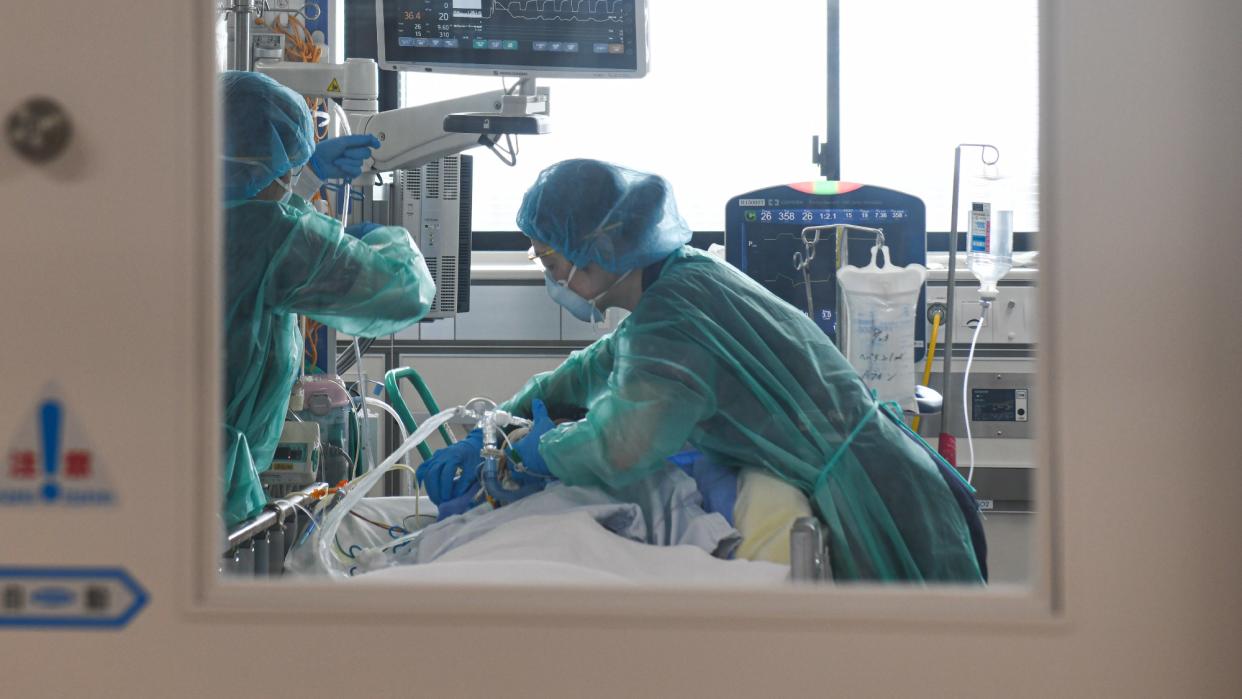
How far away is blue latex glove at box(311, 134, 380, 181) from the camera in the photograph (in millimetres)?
Result: 2262

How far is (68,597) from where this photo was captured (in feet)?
2.24

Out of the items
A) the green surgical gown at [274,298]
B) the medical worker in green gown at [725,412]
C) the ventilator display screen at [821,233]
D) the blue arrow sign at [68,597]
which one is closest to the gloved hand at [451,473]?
the medical worker in green gown at [725,412]

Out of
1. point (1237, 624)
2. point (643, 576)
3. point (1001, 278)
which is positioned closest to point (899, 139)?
point (1001, 278)

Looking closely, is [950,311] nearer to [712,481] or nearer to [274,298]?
[712,481]

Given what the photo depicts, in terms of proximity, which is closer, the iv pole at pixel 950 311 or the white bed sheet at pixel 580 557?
the white bed sheet at pixel 580 557

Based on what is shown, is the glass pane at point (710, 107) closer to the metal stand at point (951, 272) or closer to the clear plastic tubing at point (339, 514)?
the metal stand at point (951, 272)

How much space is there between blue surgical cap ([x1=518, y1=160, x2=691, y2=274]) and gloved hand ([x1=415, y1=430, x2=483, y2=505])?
0.45 metres

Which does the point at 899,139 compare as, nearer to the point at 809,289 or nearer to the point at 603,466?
the point at 809,289

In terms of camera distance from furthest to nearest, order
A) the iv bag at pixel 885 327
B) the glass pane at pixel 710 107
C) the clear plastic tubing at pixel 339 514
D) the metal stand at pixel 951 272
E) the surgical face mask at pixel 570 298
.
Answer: the glass pane at pixel 710 107 → the metal stand at pixel 951 272 → the iv bag at pixel 885 327 → the surgical face mask at pixel 570 298 → the clear plastic tubing at pixel 339 514

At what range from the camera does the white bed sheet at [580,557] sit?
1.37 meters

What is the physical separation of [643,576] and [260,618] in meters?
0.88

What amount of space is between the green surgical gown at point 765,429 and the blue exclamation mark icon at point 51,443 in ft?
3.85

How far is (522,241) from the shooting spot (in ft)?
12.8

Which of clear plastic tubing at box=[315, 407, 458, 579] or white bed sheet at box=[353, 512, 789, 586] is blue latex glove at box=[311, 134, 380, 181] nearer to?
clear plastic tubing at box=[315, 407, 458, 579]
